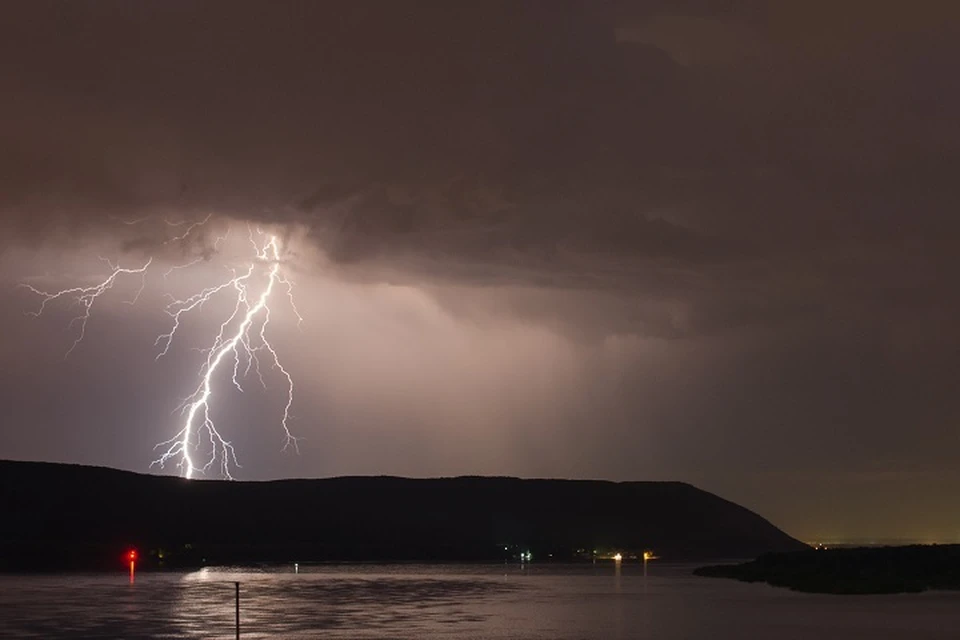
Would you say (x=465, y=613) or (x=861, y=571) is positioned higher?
(x=861, y=571)

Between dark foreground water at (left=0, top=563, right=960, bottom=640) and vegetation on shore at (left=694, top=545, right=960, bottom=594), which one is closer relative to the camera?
dark foreground water at (left=0, top=563, right=960, bottom=640)

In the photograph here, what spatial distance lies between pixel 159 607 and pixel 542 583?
51390 millimetres

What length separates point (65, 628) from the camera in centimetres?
5769

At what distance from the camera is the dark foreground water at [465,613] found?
189 ft

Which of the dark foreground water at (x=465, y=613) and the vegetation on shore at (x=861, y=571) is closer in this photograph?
the dark foreground water at (x=465, y=613)

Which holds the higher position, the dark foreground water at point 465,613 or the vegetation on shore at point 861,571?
the vegetation on shore at point 861,571

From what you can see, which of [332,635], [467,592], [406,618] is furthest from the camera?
[467,592]

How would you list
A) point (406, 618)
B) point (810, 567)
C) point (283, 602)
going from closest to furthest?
1. point (406, 618)
2. point (283, 602)
3. point (810, 567)

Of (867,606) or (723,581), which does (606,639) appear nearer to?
(867,606)

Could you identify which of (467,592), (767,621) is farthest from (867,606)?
(467,592)

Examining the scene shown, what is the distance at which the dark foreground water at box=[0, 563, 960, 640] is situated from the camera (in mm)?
57594

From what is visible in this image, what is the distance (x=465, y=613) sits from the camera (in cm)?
7006

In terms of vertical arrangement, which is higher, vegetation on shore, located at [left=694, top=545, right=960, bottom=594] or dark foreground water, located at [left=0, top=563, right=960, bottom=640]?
vegetation on shore, located at [left=694, top=545, right=960, bottom=594]

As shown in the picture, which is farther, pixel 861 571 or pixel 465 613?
pixel 861 571
